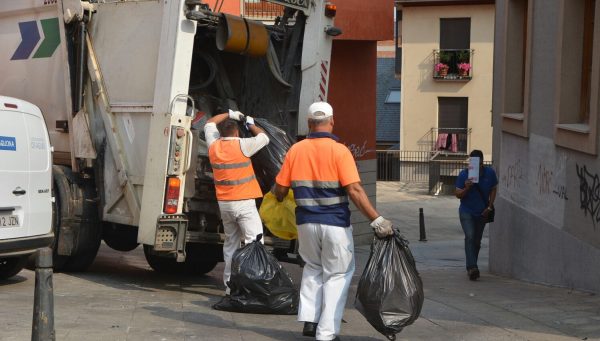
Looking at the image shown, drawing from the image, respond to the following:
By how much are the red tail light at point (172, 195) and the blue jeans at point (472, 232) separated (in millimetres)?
4105

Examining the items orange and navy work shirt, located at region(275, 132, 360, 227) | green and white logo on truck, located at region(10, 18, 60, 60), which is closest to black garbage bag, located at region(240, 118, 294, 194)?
green and white logo on truck, located at region(10, 18, 60, 60)

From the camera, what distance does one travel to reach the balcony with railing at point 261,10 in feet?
35.1

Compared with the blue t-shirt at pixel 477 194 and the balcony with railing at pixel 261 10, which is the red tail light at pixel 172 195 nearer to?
the balcony with railing at pixel 261 10

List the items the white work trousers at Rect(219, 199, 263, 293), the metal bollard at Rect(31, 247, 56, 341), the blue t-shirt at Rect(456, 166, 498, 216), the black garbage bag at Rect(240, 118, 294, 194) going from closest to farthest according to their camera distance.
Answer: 1. the metal bollard at Rect(31, 247, 56, 341)
2. the white work trousers at Rect(219, 199, 263, 293)
3. the black garbage bag at Rect(240, 118, 294, 194)
4. the blue t-shirt at Rect(456, 166, 498, 216)

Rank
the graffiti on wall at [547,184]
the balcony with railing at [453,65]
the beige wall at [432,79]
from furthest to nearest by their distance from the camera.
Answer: the balcony with railing at [453,65] < the beige wall at [432,79] < the graffiti on wall at [547,184]

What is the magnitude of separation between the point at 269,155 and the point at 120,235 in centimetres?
197

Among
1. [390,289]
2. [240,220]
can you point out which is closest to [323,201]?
[390,289]

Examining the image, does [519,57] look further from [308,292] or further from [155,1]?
[308,292]

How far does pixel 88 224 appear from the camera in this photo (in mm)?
9633

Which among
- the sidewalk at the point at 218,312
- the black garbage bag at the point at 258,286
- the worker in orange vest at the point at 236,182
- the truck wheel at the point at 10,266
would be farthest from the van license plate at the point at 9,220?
the black garbage bag at the point at 258,286

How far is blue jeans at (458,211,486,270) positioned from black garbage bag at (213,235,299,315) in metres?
4.09

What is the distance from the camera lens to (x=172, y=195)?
8703 mm

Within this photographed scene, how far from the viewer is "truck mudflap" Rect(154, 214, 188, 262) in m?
8.69

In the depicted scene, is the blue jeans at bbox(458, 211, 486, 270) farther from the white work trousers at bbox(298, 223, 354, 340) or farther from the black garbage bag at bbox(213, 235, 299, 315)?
the white work trousers at bbox(298, 223, 354, 340)
